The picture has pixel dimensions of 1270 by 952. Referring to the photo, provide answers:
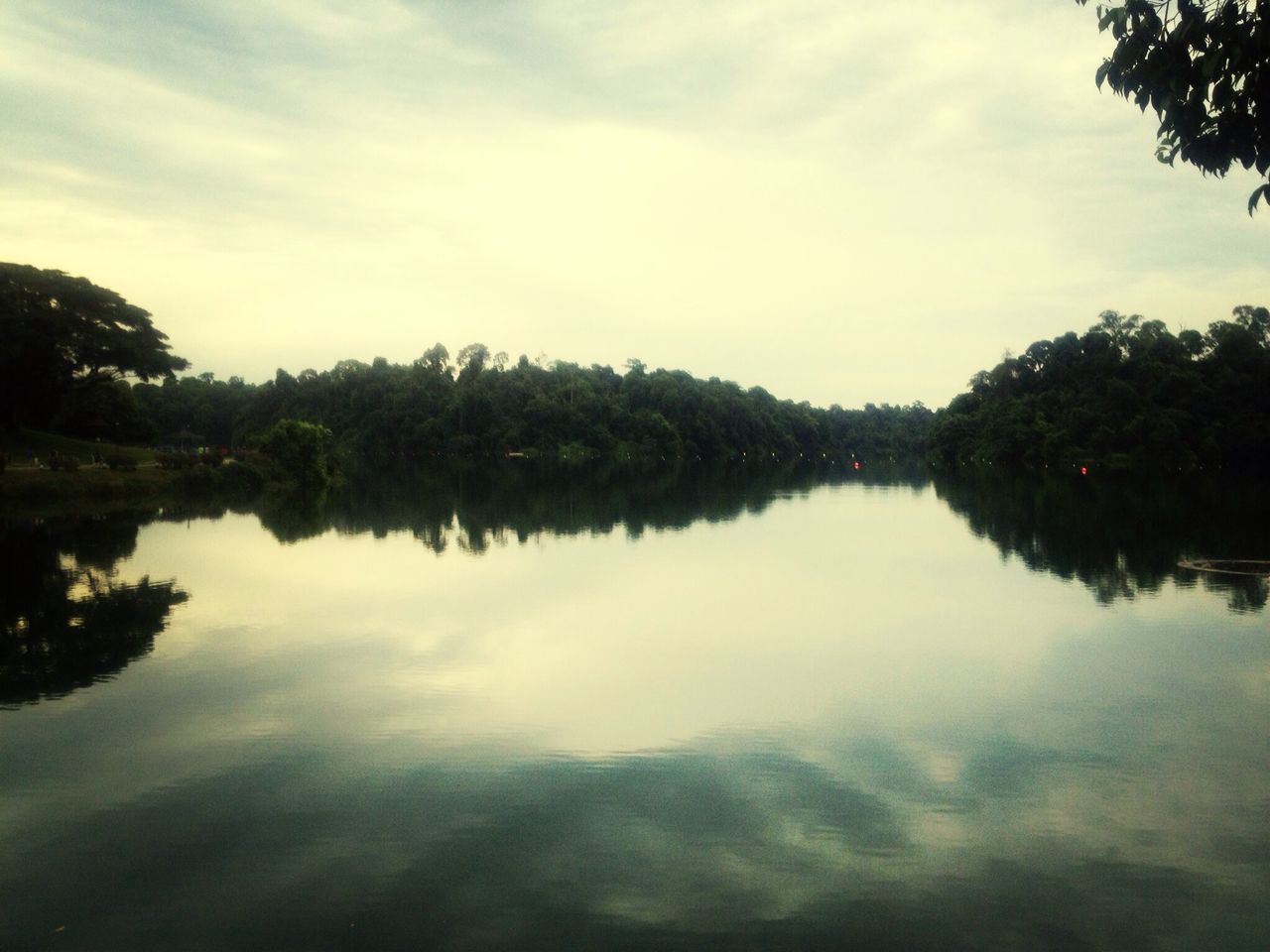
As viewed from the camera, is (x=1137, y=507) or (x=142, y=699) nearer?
(x=142, y=699)

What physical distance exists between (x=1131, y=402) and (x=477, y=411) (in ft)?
275

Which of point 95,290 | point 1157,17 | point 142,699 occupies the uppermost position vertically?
point 95,290

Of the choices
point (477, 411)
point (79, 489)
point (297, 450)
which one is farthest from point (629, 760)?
point (477, 411)

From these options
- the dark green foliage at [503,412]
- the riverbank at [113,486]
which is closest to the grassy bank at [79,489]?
the riverbank at [113,486]

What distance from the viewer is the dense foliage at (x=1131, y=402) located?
316 ft

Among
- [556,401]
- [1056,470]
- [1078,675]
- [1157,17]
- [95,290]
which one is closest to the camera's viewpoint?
[1157,17]

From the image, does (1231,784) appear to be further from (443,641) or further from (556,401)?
(556,401)

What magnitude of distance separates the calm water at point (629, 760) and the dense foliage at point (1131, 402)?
269 feet

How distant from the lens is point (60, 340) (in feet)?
174

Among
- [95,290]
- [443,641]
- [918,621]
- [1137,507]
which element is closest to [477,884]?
[443,641]

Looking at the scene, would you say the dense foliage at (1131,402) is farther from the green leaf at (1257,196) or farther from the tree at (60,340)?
the green leaf at (1257,196)

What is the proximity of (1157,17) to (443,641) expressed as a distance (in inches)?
565

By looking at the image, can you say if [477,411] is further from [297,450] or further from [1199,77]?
[1199,77]

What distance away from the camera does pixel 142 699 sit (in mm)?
13617
